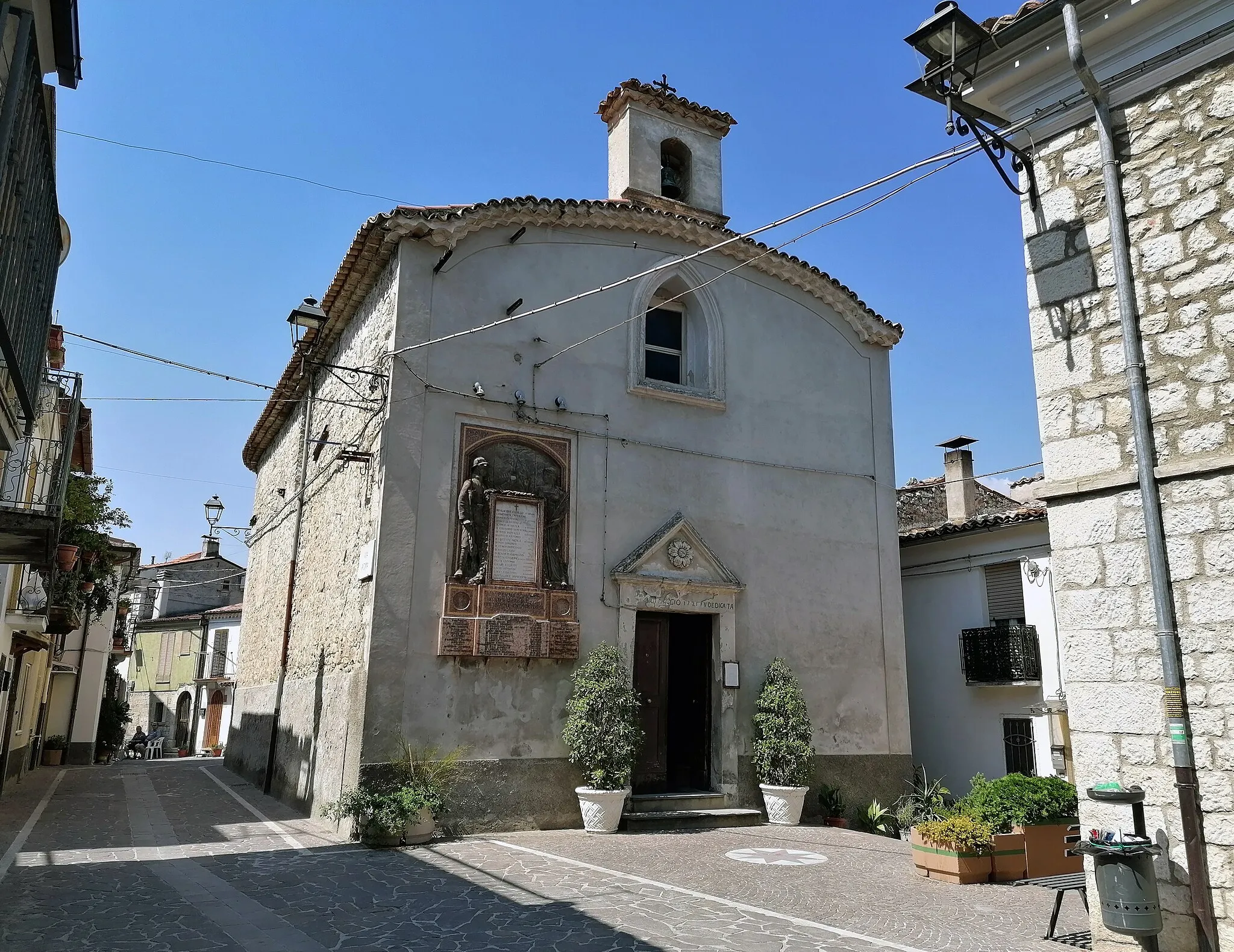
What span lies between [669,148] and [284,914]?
1245 cm

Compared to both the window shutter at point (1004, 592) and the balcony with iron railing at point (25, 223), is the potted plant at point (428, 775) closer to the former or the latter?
the balcony with iron railing at point (25, 223)

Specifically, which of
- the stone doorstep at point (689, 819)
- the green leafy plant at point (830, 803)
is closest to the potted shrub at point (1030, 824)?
the stone doorstep at point (689, 819)

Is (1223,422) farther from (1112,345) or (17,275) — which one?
(17,275)

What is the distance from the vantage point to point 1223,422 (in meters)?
5.18

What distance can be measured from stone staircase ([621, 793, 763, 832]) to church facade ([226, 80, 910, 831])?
0.98ft

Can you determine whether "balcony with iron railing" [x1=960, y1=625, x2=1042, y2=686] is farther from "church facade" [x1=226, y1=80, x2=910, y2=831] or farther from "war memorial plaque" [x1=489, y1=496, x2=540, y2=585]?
"war memorial plaque" [x1=489, y1=496, x2=540, y2=585]

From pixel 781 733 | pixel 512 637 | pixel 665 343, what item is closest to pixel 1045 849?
pixel 781 733

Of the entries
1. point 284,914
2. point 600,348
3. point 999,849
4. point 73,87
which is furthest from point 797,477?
point 73,87

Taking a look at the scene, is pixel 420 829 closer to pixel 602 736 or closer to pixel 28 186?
pixel 602 736

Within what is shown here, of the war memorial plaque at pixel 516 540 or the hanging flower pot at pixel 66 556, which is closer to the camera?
the hanging flower pot at pixel 66 556

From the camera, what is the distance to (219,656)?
3897 cm

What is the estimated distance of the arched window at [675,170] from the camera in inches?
594

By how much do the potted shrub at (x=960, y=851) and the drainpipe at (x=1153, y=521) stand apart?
11.1 ft

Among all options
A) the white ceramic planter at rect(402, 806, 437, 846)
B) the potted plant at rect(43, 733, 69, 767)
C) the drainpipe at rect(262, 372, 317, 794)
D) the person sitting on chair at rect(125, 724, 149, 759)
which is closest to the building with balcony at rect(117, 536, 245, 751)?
the person sitting on chair at rect(125, 724, 149, 759)
